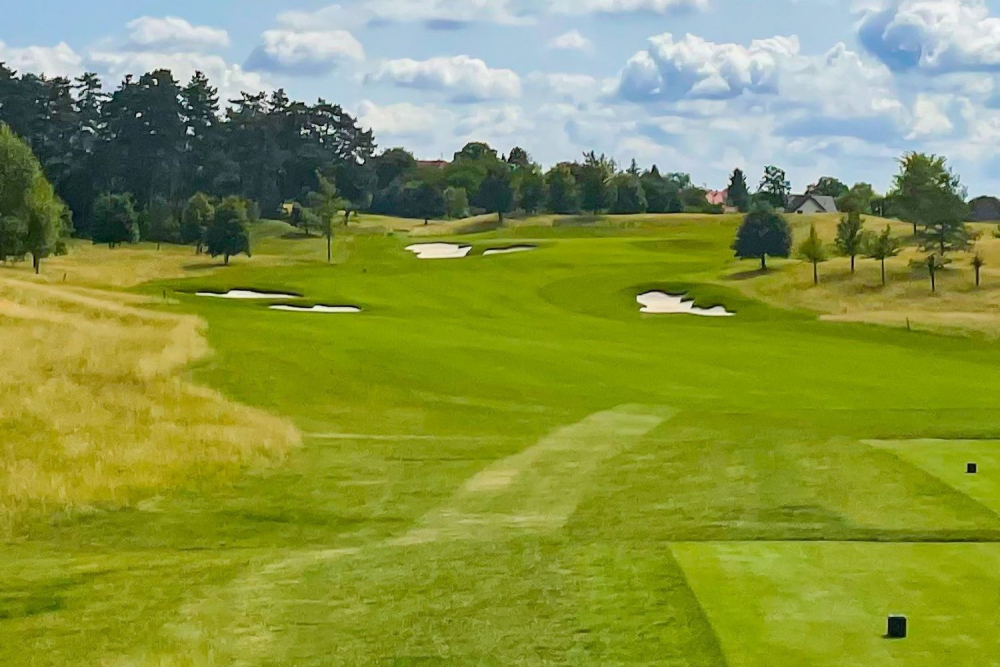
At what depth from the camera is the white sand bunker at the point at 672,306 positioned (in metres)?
52.1

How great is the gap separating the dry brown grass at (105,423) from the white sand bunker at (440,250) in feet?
166

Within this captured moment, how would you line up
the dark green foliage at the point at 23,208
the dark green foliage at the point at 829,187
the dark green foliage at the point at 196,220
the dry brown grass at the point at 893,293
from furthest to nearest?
the dark green foliage at the point at 829,187
the dark green foliage at the point at 196,220
the dark green foliage at the point at 23,208
the dry brown grass at the point at 893,293

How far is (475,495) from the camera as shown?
14609mm

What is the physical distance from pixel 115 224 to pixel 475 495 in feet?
251

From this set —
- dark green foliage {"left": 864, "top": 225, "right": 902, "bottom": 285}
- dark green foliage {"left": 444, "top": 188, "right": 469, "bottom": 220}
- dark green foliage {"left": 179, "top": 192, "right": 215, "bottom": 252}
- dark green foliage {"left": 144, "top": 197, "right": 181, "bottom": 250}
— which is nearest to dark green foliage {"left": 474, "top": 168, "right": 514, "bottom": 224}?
dark green foliage {"left": 444, "top": 188, "right": 469, "bottom": 220}

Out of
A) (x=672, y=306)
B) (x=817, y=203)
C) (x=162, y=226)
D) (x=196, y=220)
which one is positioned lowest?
(x=672, y=306)

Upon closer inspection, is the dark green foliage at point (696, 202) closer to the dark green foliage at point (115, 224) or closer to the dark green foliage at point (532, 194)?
the dark green foliage at point (532, 194)

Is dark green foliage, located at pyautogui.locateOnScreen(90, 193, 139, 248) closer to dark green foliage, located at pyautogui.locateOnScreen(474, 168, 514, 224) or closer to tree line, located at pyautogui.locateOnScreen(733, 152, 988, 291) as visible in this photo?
dark green foliage, located at pyautogui.locateOnScreen(474, 168, 514, 224)

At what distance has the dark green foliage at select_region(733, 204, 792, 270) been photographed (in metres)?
65.9

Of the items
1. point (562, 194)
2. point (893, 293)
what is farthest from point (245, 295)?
point (562, 194)

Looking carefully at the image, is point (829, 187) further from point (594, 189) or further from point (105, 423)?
point (105, 423)

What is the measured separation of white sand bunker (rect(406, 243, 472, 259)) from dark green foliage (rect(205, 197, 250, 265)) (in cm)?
1076

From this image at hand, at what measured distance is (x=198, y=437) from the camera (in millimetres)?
16984

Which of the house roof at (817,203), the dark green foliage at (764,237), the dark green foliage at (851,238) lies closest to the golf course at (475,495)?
the dark green foliage at (851,238)
